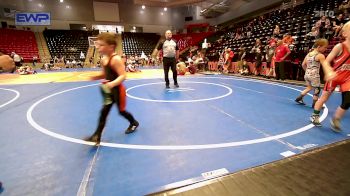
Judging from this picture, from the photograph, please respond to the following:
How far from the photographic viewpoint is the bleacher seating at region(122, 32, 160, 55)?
27.1 m

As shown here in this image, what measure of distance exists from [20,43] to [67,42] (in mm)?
4576

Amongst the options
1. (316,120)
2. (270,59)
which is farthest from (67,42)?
(316,120)

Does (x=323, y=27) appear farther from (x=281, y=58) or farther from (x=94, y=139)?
(x=94, y=139)

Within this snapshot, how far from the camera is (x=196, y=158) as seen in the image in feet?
7.26

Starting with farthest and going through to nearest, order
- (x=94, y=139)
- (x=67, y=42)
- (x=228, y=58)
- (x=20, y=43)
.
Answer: (x=67, y=42) < (x=20, y=43) < (x=228, y=58) < (x=94, y=139)

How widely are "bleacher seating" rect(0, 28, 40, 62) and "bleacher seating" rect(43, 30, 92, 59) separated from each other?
1637mm

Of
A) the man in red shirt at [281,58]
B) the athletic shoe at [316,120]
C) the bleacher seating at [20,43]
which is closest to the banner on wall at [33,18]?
the bleacher seating at [20,43]

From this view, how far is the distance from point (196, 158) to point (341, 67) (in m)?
2.35

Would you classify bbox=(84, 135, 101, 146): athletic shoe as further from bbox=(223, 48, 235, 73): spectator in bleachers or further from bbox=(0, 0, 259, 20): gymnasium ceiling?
bbox=(0, 0, 259, 20): gymnasium ceiling

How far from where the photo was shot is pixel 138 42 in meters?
28.4

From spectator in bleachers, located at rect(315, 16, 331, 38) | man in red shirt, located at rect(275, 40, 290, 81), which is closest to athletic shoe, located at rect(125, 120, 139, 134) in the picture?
man in red shirt, located at rect(275, 40, 290, 81)

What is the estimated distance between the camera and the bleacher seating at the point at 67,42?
76.8 ft

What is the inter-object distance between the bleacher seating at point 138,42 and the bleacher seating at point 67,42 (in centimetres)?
479

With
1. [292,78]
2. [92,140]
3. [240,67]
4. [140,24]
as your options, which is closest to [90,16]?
[140,24]
